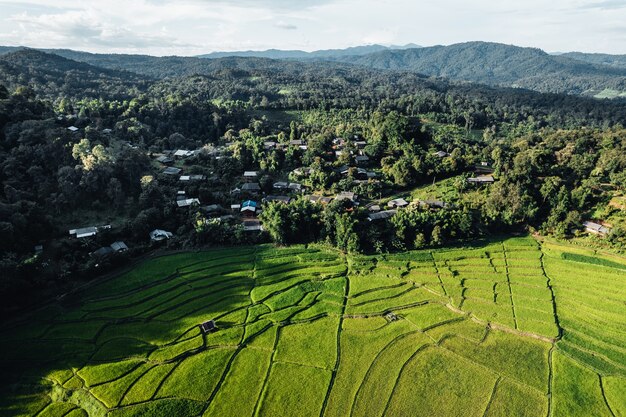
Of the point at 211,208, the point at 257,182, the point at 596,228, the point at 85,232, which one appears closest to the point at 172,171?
the point at 211,208

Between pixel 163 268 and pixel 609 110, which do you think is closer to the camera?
pixel 163 268

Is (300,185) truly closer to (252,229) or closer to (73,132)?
(252,229)

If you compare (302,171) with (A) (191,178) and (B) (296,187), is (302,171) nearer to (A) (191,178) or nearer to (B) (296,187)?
(B) (296,187)

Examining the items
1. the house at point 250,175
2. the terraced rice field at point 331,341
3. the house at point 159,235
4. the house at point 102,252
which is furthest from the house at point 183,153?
the terraced rice field at point 331,341

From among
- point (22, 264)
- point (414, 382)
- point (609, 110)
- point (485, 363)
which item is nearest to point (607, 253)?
point (485, 363)

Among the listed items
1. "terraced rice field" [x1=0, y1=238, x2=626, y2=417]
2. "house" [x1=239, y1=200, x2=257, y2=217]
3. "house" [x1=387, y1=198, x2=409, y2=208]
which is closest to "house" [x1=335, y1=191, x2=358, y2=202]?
"house" [x1=387, y1=198, x2=409, y2=208]

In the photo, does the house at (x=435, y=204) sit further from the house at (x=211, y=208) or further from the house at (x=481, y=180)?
the house at (x=211, y=208)
